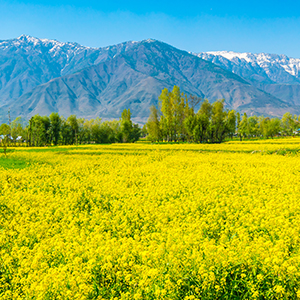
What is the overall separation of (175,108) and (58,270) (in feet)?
268

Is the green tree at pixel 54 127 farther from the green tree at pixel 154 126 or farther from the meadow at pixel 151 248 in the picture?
the meadow at pixel 151 248

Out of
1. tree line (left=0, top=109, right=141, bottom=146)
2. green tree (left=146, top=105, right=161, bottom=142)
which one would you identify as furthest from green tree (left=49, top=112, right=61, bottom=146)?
green tree (left=146, top=105, right=161, bottom=142)

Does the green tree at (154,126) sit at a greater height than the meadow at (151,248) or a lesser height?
greater

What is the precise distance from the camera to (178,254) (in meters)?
5.83

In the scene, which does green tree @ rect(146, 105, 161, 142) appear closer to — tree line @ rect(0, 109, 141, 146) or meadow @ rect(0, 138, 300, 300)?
tree line @ rect(0, 109, 141, 146)

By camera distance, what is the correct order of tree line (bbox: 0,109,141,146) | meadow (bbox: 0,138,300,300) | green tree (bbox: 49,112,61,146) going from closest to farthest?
1. meadow (bbox: 0,138,300,300)
2. tree line (bbox: 0,109,141,146)
3. green tree (bbox: 49,112,61,146)

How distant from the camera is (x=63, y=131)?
336ft

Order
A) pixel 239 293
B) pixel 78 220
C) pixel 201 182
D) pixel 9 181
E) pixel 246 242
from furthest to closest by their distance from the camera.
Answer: pixel 9 181
pixel 201 182
pixel 78 220
pixel 246 242
pixel 239 293

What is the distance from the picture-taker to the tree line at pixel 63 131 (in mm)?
88894

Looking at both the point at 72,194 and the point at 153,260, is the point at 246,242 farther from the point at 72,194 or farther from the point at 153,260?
the point at 72,194

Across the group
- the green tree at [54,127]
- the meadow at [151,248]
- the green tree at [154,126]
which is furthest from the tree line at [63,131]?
the meadow at [151,248]

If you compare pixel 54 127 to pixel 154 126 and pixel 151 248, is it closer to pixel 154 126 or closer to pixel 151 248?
pixel 154 126

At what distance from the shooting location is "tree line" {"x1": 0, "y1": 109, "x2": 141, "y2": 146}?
88894 mm

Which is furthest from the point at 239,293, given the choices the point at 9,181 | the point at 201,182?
the point at 9,181
